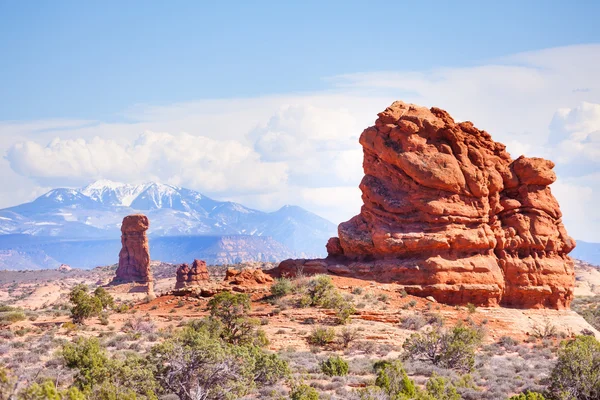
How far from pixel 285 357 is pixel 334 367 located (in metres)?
3.13

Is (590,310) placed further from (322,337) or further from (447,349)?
(322,337)

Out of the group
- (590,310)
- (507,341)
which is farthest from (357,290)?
(590,310)

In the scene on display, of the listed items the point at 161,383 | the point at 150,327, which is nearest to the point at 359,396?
the point at 161,383

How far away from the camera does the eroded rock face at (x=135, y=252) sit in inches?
3519

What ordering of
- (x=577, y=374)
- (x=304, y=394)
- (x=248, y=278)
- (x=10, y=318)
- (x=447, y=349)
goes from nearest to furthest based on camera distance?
1. (x=304, y=394)
2. (x=577, y=374)
3. (x=447, y=349)
4. (x=10, y=318)
5. (x=248, y=278)

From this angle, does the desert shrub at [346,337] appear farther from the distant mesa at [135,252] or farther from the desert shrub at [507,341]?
the distant mesa at [135,252]

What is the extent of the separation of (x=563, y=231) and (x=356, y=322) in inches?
634

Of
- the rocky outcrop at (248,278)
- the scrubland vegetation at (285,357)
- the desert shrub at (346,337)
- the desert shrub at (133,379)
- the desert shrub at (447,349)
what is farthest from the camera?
the rocky outcrop at (248,278)

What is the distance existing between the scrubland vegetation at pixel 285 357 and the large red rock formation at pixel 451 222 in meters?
2.62

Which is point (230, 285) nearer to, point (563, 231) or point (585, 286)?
point (563, 231)

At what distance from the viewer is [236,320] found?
30.9m

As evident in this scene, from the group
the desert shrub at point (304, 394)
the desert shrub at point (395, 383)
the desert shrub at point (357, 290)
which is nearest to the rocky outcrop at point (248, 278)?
the desert shrub at point (357, 290)

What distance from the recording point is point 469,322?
117 ft

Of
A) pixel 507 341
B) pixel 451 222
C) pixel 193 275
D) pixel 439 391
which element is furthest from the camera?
pixel 193 275
